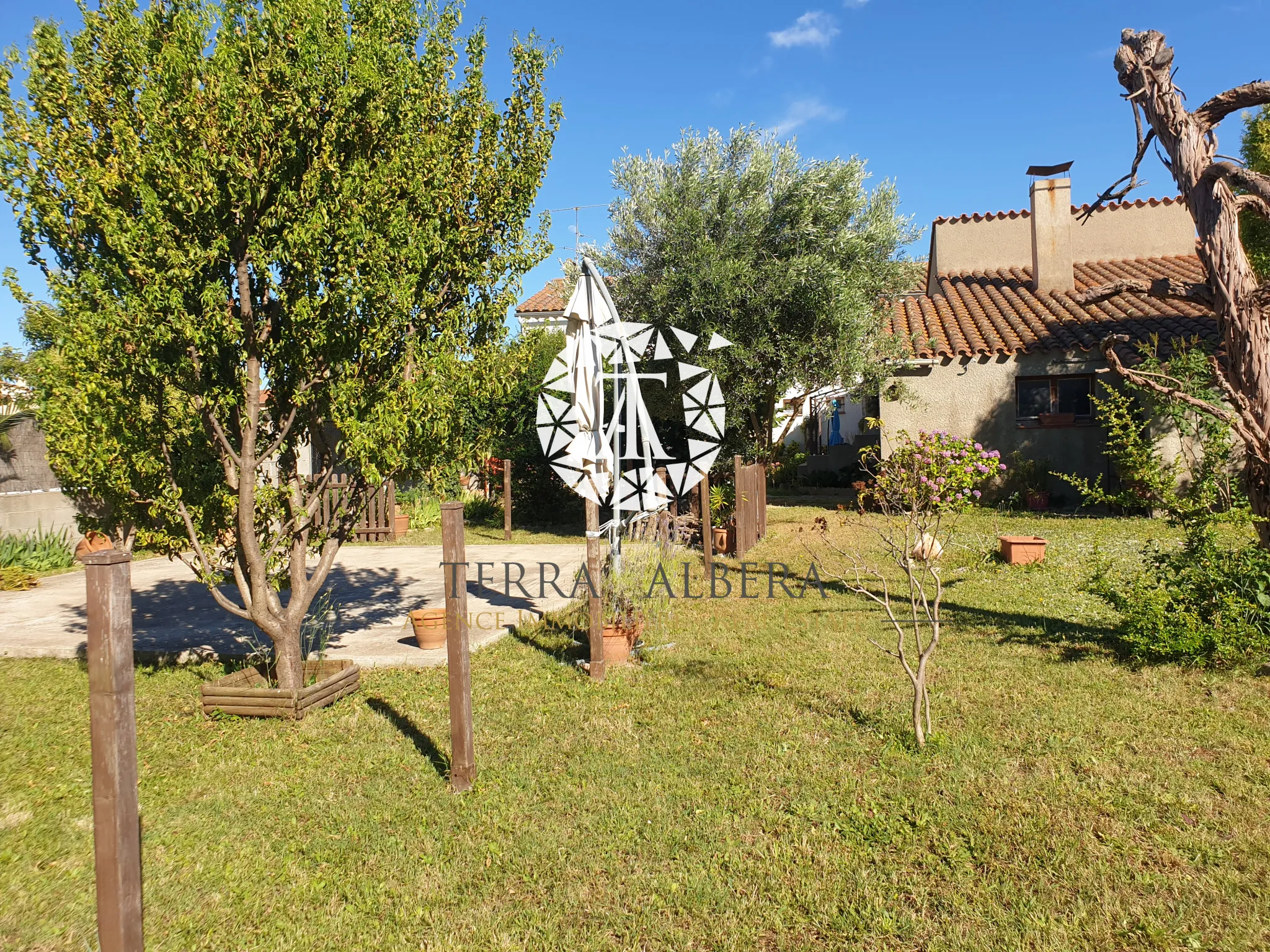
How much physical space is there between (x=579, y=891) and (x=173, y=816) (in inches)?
94.9

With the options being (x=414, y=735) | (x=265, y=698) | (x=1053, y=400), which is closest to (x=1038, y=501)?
(x=1053, y=400)

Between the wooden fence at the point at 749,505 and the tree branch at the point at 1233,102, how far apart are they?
710 centimetres

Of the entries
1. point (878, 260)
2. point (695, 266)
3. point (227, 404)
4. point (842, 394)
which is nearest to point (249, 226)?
point (227, 404)

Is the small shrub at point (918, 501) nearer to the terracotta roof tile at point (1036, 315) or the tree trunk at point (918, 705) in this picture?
the tree trunk at point (918, 705)

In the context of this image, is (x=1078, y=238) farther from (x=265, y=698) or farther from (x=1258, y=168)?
(x=265, y=698)

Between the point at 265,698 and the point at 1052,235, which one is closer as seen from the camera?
the point at 265,698

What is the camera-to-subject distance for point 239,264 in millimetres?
5496

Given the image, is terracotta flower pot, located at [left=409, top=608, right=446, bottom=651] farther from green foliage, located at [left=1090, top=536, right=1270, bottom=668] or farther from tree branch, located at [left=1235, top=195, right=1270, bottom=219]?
tree branch, located at [left=1235, top=195, right=1270, bottom=219]

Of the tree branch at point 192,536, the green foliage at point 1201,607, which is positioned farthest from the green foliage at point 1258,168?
the tree branch at point 192,536

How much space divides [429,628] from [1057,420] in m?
13.5

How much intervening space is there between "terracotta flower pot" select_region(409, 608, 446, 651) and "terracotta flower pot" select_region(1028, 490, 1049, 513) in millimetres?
11858

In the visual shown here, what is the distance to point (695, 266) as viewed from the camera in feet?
41.7

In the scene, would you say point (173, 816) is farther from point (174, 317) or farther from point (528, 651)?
point (528, 651)

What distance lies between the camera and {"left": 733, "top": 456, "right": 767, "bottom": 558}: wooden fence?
12.2m
